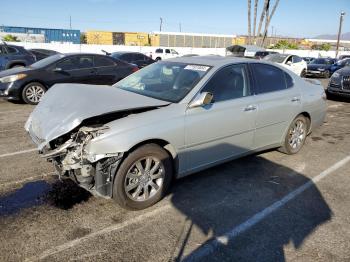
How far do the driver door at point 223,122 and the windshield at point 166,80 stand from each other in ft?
0.76

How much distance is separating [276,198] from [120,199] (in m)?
1.92

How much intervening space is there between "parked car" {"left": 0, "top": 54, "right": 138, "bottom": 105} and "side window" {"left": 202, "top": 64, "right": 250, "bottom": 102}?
6.12 meters

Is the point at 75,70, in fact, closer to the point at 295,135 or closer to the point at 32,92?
Result: the point at 32,92

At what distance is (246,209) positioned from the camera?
3.78 m

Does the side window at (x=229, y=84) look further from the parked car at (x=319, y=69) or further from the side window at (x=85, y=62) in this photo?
the parked car at (x=319, y=69)

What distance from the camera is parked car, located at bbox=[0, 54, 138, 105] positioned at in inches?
349

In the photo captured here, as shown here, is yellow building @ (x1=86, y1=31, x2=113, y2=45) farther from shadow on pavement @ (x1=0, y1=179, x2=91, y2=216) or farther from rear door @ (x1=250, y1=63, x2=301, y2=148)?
shadow on pavement @ (x1=0, y1=179, x2=91, y2=216)

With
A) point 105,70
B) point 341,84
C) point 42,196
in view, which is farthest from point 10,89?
point 341,84

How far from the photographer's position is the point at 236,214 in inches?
144

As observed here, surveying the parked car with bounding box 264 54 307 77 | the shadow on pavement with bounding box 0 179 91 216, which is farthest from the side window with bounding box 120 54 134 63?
the shadow on pavement with bounding box 0 179 91 216

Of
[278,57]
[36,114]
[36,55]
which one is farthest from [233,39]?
[36,114]

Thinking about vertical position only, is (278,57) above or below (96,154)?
above

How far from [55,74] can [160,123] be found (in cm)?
665

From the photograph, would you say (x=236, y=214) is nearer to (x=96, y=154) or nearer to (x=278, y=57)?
A: (x=96, y=154)
